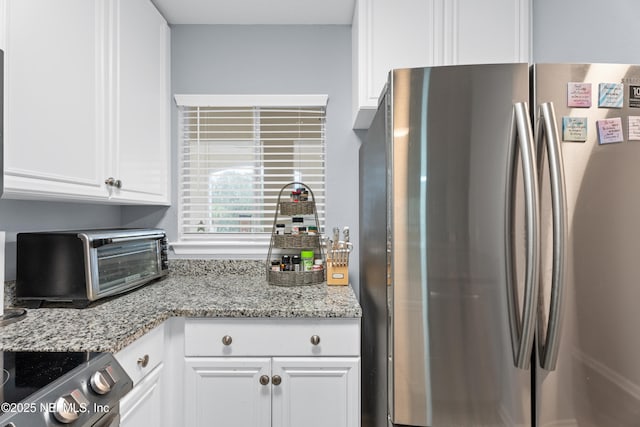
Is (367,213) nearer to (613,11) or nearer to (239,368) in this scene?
(239,368)

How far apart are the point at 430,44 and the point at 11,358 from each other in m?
1.96

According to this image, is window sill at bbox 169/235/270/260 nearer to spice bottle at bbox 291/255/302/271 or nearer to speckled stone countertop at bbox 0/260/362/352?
speckled stone countertop at bbox 0/260/362/352

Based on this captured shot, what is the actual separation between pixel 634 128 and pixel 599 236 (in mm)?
336

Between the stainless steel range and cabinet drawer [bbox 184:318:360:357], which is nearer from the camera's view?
the stainless steel range

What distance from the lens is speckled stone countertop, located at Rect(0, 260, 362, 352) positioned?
3.43 feet

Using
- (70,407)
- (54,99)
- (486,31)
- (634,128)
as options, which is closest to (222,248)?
(54,99)

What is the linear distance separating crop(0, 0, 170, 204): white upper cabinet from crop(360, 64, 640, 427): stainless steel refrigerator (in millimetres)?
1165

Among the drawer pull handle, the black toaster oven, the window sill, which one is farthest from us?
the window sill

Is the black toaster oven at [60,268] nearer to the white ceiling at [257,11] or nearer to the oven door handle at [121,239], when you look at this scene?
the oven door handle at [121,239]

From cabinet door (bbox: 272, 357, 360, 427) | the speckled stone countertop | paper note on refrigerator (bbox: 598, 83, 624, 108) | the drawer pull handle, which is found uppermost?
paper note on refrigerator (bbox: 598, 83, 624, 108)

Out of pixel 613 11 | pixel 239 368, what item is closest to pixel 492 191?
pixel 613 11

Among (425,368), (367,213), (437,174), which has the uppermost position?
(437,174)

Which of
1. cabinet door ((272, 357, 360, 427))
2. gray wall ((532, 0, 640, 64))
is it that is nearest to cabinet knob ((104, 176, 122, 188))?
cabinet door ((272, 357, 360, 427))

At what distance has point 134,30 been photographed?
5.58 ft
